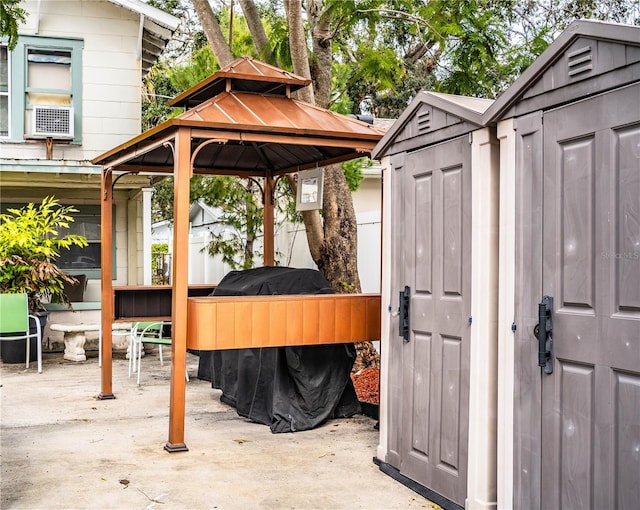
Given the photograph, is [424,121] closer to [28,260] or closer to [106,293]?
[106,293]

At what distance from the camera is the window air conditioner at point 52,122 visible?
37.6 feet

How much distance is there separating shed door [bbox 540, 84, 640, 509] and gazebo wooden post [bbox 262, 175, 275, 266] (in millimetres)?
5750

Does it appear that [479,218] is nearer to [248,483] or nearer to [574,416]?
[574,416]

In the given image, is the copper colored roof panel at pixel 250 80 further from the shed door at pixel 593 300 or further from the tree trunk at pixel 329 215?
the shed door at pixel 593 300

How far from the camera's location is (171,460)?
5.75 m

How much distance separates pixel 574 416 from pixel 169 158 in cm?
606

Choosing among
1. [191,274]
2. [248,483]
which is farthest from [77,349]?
[191,274]

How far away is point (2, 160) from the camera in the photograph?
10.7 meters

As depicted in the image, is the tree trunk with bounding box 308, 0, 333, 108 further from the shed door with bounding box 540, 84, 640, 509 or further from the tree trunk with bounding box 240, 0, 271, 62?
the shed door with bounding box 540, 84, 640, 509

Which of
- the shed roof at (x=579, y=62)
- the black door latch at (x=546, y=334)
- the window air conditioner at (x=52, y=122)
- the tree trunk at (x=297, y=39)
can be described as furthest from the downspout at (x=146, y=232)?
the black door latch at (x=546, y=334)

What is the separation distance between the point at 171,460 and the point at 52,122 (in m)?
7.29

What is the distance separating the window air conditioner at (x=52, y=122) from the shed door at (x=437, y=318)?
305 inches

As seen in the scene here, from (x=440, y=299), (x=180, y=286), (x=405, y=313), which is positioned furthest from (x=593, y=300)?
(x=180, y=286)

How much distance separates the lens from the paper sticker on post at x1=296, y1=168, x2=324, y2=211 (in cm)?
774
